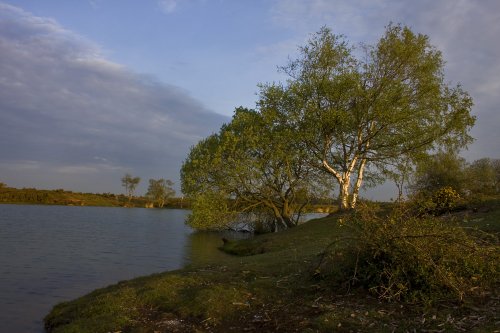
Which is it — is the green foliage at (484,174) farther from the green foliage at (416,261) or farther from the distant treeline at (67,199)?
the distant treeline at (67,199)

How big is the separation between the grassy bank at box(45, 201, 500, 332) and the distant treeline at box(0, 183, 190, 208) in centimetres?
9284

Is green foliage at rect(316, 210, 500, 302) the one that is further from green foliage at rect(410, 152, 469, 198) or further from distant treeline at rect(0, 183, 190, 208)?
distant treeline at rect(0, 183, 190, 208)

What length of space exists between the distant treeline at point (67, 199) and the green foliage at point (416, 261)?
96.8m

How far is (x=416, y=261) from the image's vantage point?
10.1 metres

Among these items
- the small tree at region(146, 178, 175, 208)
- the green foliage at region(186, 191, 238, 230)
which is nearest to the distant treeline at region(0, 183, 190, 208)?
the small tree at region(146, 178, 175, 208)

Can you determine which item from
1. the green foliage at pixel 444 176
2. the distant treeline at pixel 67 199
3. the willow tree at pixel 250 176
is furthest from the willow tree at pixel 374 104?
the distant treeline at pixel 67 199

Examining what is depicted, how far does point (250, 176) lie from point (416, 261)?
92.2ft

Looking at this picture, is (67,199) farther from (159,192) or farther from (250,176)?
(250,176)

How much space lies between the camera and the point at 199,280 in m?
14.4

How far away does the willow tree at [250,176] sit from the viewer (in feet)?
121

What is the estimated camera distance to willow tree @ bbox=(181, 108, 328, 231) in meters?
37.0

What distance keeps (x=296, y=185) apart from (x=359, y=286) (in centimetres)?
2985

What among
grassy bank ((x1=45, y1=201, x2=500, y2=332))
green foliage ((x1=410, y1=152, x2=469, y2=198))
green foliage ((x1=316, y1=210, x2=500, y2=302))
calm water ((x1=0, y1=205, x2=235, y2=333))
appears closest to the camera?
grassy bank ((x1=45, y1=201, x2=500, y2=332))

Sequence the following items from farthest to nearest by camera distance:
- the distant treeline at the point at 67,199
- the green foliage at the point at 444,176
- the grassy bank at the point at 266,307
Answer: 1. the distant treeline at the point at 67,199
2. the green foliage at the point at 444,176
3. the grassy bank at the point at 266,307
